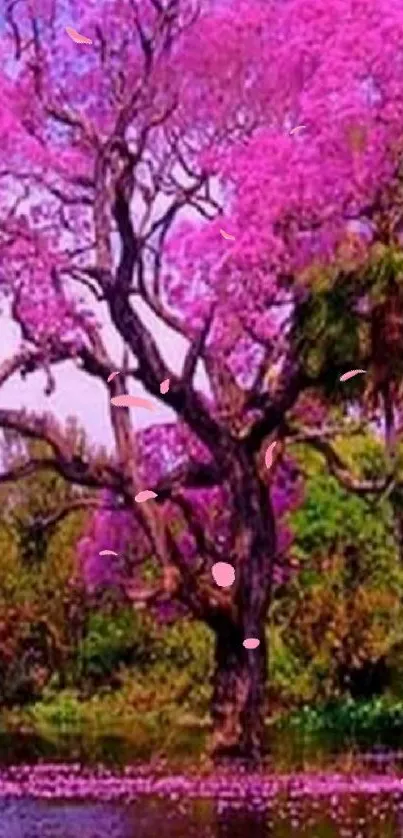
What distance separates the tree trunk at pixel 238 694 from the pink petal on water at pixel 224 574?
1.87 ft

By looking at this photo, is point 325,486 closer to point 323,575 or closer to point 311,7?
point 323,575

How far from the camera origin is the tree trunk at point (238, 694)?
26391mm

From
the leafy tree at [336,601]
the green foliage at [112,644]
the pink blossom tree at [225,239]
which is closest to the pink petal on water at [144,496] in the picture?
the pink blossom tree at [225,239]

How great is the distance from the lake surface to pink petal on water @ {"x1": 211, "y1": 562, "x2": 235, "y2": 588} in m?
3.47

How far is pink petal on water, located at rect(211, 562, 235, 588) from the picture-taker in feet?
88.3

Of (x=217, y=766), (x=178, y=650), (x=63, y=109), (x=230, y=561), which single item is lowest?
(x=217, y=766)

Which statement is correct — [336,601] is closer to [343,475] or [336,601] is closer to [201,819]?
[343,475]

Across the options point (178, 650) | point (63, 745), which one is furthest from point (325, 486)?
point (63, 745)

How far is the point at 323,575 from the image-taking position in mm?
41750

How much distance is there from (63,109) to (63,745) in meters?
9.59

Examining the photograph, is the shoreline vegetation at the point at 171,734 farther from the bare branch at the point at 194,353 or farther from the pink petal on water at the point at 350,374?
the bare branch at the point at 194,353

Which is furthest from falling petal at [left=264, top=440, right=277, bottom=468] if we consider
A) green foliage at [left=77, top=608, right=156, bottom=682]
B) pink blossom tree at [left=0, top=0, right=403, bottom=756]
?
green foliage at [left=77, top=608, right=156, bottom=682]

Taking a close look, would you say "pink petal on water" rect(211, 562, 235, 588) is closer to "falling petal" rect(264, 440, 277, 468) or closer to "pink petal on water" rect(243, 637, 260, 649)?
"pink petal on water" rect(243, 637, 260, 649)

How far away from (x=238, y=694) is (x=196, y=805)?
25.4 feet
